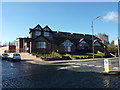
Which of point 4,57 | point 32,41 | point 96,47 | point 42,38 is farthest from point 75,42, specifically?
point 4,57

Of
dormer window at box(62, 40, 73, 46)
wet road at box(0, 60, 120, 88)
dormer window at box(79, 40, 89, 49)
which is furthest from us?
dormer window at box(79, 40, 89, 49)

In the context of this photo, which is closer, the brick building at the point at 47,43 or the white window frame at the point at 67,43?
the brick building at the point at 47,43

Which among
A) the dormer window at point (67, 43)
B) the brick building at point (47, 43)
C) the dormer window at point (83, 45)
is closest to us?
the brick building at point (47, 43)

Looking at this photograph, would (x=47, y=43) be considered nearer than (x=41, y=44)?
No

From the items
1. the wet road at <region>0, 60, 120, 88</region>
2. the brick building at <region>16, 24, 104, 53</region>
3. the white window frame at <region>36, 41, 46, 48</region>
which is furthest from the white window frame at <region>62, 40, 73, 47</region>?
the wet road at <region>0, 60, 120, 88</region>

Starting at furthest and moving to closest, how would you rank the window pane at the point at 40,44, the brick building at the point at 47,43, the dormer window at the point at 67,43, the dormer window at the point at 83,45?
the dormer window at the point at 83,45 → the dormer window at the point at 67,43 → the brick building at the point at 47,43 → the window pane at the point at 40,44

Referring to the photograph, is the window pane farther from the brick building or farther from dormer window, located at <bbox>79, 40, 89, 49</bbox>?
dormer window, located at <bbox>79, 40, 89, 49</bbox>

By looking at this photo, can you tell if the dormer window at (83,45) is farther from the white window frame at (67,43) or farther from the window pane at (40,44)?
the window pane at (40,44)

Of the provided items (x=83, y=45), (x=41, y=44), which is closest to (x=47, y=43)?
(x=41, y=44)

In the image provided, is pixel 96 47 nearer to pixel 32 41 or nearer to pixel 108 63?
pixel 32 41

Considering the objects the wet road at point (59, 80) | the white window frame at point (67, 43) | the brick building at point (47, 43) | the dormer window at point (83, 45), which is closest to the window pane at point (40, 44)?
the brick building at point (47, 43)

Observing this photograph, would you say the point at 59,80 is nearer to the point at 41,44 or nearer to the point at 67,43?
the point at 41,44

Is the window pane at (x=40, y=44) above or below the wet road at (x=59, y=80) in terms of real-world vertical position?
above

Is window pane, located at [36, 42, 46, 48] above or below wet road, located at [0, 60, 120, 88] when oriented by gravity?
above
